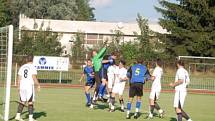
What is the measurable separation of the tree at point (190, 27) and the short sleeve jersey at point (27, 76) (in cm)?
4317

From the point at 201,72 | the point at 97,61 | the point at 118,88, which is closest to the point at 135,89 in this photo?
the point at 118,88

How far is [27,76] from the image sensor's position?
16.2 meters

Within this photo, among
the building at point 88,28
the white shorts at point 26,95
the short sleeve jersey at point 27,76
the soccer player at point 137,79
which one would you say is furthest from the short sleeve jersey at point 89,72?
the building at point 88,28

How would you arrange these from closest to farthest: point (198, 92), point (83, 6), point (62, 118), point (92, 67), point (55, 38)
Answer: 1. point (62, 118)
2. point (92, 67)
3. point (198, 92)
4. point (55, 38)
5. point (83, 6)

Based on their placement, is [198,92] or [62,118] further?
[198,92]

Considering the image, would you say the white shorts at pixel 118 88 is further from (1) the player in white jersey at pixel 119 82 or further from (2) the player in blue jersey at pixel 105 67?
(2) the player in blue jersey at pixel 105 67

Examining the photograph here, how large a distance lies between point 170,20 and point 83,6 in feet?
230

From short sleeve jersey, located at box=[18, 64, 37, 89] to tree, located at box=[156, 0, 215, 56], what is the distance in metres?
43.2

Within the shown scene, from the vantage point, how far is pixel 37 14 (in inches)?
3765

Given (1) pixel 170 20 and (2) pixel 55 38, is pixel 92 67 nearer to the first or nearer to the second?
(2) pixel 55 38

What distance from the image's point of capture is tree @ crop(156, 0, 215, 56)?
5828cm

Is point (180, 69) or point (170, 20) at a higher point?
point (170, 20)

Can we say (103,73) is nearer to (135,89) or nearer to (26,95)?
(135,89)

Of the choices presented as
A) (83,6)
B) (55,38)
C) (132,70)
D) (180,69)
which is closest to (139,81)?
(132,70)
